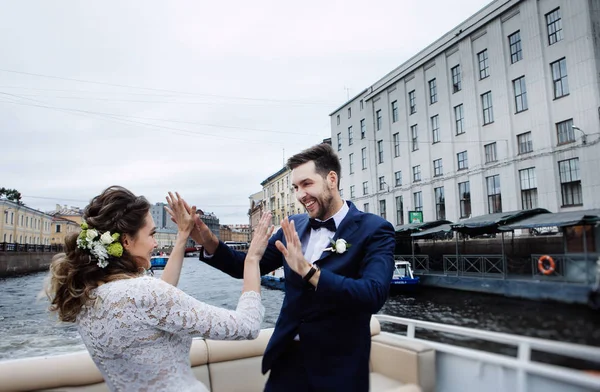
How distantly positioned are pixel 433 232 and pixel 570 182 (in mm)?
536

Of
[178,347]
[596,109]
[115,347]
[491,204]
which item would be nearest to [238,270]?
[178,347]

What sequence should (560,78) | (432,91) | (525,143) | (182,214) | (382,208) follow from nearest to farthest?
1. (560,78)
2. (525,143)
3. (182,214)
4. (432,91)
5. (382,208)

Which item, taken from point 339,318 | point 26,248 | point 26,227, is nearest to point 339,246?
point 339,318

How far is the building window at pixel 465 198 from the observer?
139 centimetres

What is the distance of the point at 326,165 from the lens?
56.1 inches

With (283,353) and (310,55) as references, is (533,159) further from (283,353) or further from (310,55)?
(310,55)

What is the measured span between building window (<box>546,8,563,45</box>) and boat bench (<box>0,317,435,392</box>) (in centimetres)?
150

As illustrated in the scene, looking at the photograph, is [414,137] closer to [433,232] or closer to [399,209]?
[399,209]

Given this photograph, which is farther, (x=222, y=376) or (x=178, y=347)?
(x=222, y=376)

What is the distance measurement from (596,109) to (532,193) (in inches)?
10.4

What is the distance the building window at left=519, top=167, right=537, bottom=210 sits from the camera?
1.07 m

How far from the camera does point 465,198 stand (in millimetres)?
1432

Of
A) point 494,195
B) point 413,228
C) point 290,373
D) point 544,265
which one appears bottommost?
point 290,373

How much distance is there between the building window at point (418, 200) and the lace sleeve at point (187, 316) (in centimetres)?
101
